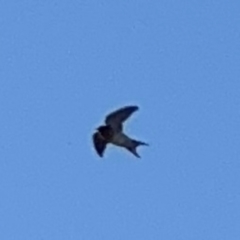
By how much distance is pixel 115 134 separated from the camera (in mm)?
7715

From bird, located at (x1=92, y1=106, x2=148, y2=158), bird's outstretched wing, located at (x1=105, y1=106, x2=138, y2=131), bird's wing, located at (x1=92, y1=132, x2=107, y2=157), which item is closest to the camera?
bird, located at (x1=92, y1=106, x2=148, y2=158)

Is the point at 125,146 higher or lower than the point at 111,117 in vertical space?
lower

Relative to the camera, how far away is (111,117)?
7.83 meters

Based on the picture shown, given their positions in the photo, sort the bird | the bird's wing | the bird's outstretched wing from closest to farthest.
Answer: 1. the bird
2. the bird's outstretched wing
3. the bird's wing

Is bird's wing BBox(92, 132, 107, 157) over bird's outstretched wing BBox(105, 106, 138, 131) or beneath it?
beneath

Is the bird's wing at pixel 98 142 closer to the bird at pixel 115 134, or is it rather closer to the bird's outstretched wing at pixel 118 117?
the bird at pixel 115 134

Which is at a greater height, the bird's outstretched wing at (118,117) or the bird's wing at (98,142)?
the bird's outstretched wing at (118,117)

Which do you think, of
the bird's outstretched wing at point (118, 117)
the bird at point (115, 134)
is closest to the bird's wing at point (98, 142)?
the bird at point (115, 134)

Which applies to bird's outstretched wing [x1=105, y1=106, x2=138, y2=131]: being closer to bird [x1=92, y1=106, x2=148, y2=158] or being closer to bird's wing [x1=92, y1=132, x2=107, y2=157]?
bird [x1=92, y1=106, x2=148, y2=158]

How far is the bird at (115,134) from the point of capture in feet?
24.8

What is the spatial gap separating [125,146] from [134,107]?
2.93 feet

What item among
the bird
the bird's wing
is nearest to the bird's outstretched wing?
the bird

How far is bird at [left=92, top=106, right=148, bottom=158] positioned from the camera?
297 inches

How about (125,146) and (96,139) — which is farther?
(96,139)
